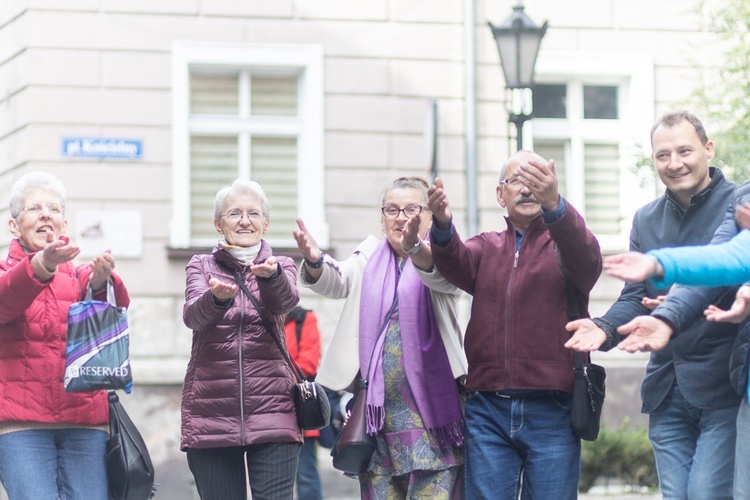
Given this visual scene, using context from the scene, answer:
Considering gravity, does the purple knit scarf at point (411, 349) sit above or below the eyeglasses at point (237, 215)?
below

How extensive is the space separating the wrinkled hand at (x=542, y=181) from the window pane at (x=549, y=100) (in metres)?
7.51

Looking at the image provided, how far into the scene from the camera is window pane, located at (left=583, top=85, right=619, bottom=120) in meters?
12.5

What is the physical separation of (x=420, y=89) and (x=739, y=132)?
3.24 m

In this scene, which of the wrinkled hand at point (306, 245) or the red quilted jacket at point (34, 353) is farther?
the wrinkled hand at point (306, 245)

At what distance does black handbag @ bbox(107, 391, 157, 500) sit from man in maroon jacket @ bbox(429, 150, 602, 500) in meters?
1.42

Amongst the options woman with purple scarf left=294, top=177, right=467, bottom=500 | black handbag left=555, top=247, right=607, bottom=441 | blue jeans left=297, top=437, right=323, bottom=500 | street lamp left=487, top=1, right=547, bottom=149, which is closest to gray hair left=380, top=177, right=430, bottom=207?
woman with purple scarf left=294, top=177, right=467, bottom=500

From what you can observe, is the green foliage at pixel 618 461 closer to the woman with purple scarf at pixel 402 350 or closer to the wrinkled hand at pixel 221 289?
the woman with purple scarf at pixel 402 350

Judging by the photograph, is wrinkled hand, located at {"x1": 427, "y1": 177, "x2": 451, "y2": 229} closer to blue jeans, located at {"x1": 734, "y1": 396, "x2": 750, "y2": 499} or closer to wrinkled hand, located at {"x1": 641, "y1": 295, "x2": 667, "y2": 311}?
wrinkled hand, located at {"x1": 641, "y1": 295, "x2": 667, "y2": 311}

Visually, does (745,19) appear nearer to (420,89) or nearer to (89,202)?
(420,89)

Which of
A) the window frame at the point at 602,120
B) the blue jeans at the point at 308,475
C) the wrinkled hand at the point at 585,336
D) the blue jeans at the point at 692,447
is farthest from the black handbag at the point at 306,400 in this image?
the window frame at the point at 602,120

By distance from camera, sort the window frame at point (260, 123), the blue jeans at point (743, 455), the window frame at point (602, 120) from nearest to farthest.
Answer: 1. the blue jeans at point (743, 455)
2. the window frame at point (260, 123)
3. the window frame at point (602, 120)

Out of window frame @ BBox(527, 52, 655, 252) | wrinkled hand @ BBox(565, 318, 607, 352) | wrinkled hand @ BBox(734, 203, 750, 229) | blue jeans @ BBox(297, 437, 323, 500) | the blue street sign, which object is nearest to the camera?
wrinkled hand @ BBox(734, 203, 750, 229)

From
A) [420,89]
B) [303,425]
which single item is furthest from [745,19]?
[303,425]

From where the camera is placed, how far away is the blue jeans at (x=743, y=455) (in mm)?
4559
